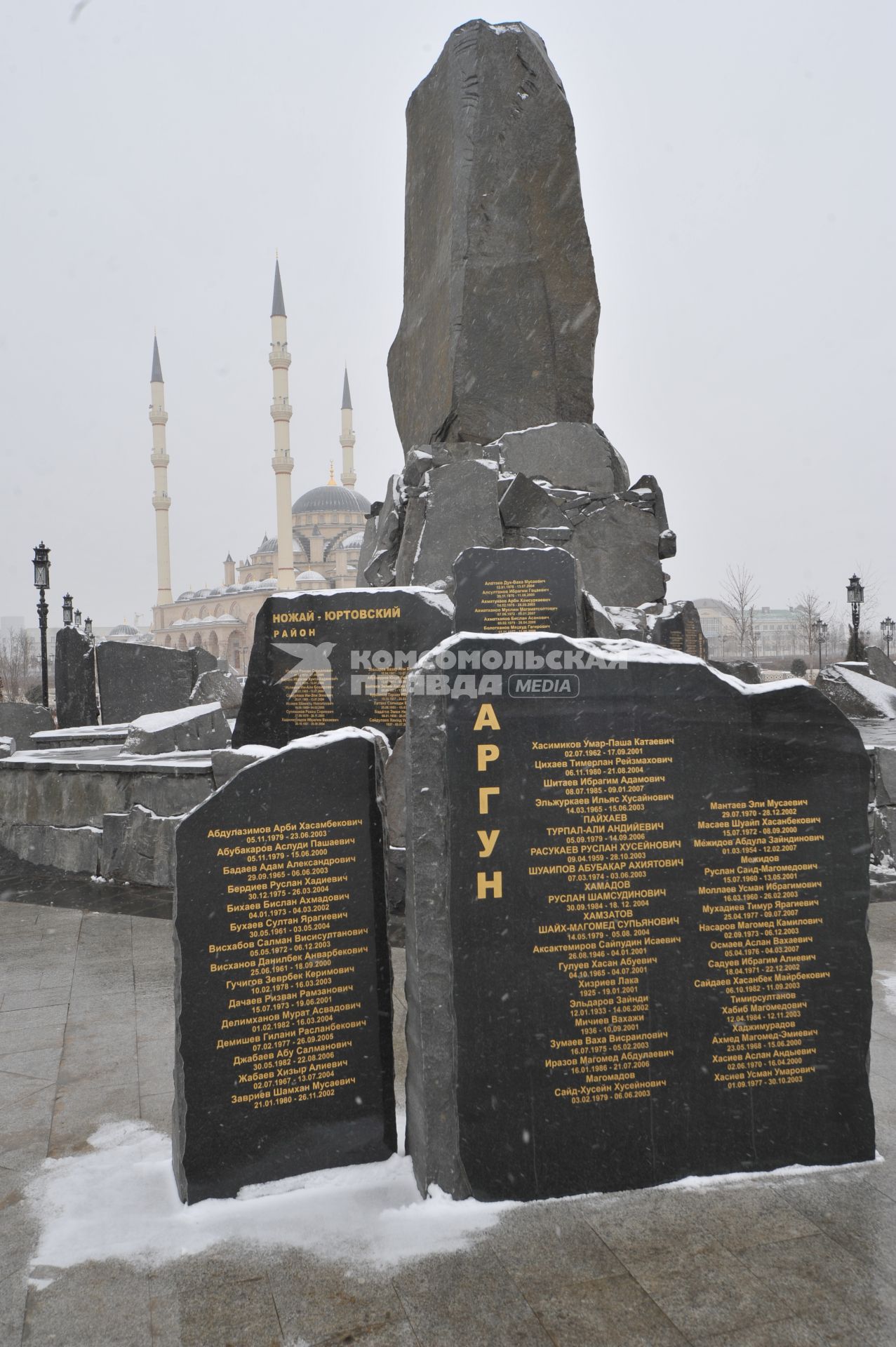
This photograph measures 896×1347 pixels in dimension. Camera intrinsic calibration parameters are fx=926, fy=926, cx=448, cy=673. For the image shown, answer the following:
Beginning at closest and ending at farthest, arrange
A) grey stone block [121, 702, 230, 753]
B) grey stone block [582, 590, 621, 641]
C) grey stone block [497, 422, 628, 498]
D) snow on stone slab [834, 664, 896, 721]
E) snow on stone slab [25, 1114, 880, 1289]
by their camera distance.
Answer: snow on stone slab [25, 1114, 880, 1289] → grey stone block [121, 702, 230, 753] → grey stone block [582, 590, 621, 641] → grey stone block [497, 422, 628, 498] → snow on stone slab [834, 664, 896, 721]

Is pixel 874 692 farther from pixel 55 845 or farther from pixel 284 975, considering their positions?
pixel 284 975

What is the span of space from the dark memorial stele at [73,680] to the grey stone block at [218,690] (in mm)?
1484

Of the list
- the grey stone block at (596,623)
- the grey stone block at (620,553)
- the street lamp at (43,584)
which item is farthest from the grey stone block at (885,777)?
the street lamp at (43,584)

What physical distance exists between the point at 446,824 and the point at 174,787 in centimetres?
509

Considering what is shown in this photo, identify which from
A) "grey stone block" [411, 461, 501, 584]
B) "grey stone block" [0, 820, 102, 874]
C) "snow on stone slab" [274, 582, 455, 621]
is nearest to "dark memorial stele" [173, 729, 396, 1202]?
"snow on stone slab" [274, 582, 455, 621]

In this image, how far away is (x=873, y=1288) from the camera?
2555 millimetres

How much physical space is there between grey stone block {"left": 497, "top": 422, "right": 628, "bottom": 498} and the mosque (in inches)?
2148

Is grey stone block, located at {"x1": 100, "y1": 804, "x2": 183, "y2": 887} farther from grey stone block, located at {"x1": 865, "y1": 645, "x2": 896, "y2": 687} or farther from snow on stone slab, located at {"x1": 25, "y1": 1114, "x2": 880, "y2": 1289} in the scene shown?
grey stone block, located at {"x1": 865, "y1": 645, "x2": 896, "y2": 687}

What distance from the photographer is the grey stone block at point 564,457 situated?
37.4ft

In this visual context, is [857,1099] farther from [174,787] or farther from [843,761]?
[174,787]

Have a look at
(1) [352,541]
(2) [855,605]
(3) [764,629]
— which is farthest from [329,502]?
(2) [855,605]

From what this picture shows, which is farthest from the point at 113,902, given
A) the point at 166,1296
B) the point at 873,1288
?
the point at 873,1288

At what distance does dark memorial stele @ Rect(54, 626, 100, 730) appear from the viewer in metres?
13.3

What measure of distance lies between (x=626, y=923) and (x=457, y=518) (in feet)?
26.1
